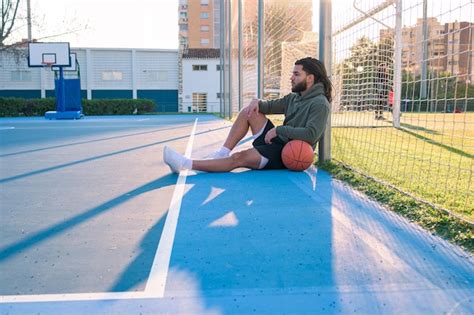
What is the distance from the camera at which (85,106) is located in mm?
35438

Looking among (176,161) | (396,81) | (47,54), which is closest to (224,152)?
(176,161)

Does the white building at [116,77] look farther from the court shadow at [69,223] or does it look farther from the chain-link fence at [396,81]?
the court shadow at [69,223]

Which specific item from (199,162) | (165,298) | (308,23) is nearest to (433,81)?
(199,162)

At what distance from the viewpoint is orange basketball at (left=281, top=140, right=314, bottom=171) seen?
218 inches

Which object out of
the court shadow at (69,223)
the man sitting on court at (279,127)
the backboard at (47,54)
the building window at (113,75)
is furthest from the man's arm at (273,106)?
the building window at (113,75)

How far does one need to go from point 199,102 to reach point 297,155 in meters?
45.9

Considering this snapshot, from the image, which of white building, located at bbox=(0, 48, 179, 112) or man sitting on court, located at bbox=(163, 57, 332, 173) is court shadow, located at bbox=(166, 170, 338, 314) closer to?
man sitting on court, located at bbox=(163, 57, 332, 173)

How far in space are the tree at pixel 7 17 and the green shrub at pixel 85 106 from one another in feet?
17.1

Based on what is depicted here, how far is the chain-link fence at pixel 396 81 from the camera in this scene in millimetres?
4621

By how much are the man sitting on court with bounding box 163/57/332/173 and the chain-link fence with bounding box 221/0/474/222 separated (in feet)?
2.53

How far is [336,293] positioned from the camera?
2.33 meters

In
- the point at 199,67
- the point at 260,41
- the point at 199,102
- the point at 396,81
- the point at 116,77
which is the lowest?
the point at 199,102

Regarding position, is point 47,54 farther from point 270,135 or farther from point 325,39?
point 270,135

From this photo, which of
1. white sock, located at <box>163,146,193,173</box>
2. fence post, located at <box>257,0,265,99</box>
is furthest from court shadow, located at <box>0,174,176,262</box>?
fence post, located at <box>257,0,265,99</box>
